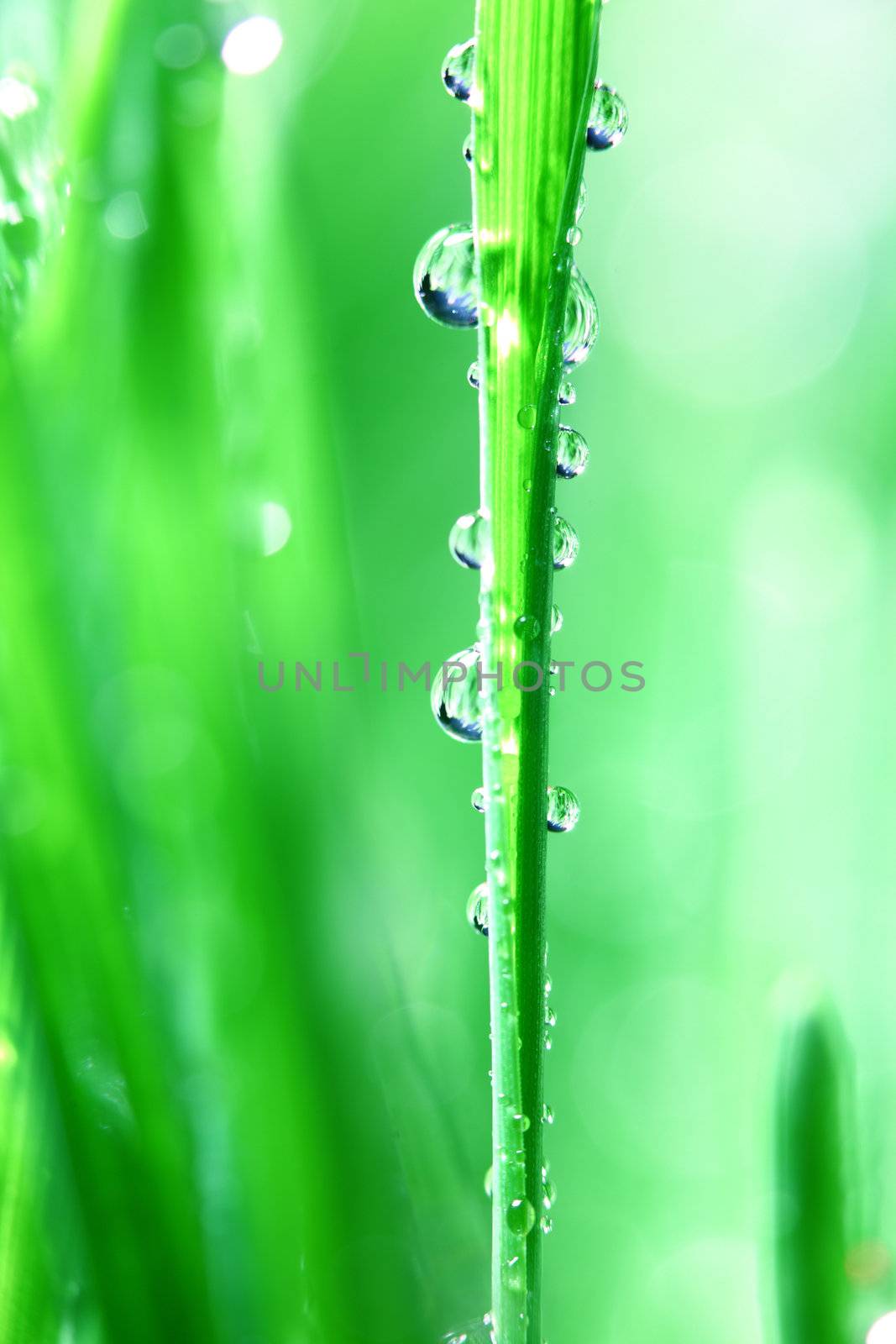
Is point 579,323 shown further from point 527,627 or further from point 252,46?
point 252,46

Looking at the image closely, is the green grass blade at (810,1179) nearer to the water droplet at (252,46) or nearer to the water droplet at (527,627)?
the water droplet at (527,627)

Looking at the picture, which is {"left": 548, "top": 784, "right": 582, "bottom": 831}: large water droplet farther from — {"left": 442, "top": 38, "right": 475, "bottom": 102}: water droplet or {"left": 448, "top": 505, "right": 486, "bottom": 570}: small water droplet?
{"left": 442, "top": 38, "right": 475, "bottom": 102}: water droplet

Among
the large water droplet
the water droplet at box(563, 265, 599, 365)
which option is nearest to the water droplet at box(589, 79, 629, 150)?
the water droplet at box(563, 265, 599, 365)

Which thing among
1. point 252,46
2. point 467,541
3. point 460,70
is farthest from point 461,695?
point 252,46

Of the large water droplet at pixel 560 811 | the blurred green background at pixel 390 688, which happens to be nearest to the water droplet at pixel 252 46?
the blurred green background at pixel 390 688

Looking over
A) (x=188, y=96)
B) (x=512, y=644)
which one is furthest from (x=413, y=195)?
(x=512, y=644)

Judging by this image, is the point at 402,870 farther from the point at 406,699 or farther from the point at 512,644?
the point at 512,644
